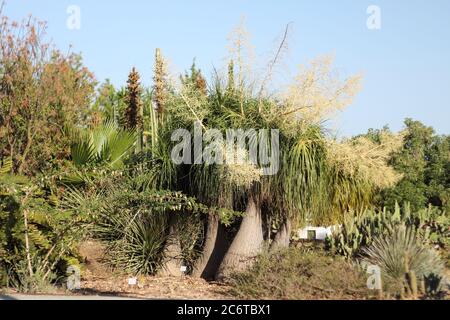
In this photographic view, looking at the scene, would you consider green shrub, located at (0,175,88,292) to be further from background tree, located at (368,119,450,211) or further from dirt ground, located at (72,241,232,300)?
background tree, located at (368,119,450,211)

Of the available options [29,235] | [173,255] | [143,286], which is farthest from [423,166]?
[29,235]

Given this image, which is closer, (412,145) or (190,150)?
(190,150)

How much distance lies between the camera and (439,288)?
10.4 metres

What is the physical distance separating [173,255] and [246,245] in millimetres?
1758

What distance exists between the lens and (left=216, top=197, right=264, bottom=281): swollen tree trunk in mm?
13844

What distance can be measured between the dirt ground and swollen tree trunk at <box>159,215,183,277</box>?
15.0 inches

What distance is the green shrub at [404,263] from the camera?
10430mm

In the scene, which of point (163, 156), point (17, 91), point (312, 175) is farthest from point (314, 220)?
point (17, 91)

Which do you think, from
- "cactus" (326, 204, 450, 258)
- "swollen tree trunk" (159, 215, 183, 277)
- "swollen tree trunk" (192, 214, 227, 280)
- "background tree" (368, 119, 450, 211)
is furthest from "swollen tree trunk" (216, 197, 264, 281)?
"background tree" (368, 119, 450, 211)

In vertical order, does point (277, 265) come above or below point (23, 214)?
below

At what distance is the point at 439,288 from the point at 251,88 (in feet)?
18.4
